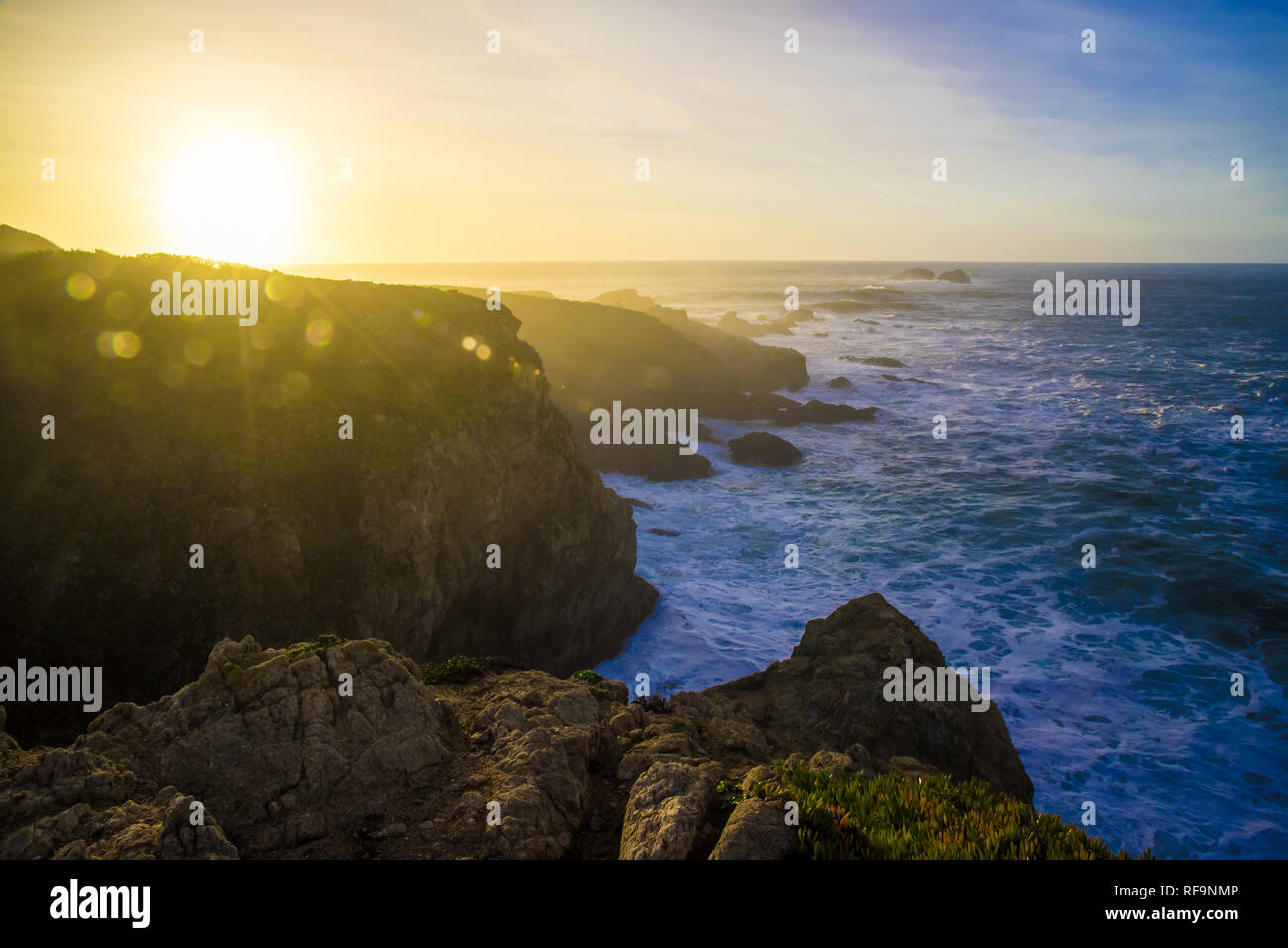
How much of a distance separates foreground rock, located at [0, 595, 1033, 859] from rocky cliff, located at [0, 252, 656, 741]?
529 centimetres

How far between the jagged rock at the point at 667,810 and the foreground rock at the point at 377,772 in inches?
0.8

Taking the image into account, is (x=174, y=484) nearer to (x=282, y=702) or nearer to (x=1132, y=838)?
(x=282, y=702)

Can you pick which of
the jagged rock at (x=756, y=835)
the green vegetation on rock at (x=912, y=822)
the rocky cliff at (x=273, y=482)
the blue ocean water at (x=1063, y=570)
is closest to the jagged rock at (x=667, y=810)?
the jagged rock at (x=756, y=835)

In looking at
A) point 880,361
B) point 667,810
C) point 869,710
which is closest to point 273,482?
point 667,810

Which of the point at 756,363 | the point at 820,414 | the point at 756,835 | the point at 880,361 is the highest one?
the point at 880,361

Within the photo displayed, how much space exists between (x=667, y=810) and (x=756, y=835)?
1.11 m

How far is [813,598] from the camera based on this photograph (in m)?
24.5

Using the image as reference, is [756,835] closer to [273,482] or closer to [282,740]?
[282,740]

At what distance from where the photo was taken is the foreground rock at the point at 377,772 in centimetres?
657

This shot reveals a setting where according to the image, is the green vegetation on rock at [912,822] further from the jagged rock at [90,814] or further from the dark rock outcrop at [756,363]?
the dark rock outcrop at [756,363]

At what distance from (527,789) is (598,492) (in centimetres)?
1532

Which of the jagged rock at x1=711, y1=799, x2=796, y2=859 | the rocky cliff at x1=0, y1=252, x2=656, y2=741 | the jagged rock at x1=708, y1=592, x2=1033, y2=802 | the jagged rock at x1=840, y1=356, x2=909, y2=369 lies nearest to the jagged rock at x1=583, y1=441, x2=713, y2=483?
the rocky cliff at x1=0, y1=252, x2=656, y2=741

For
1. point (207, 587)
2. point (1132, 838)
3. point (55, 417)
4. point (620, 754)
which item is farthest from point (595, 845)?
point (55, 417)

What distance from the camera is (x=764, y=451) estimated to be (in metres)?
40.1
